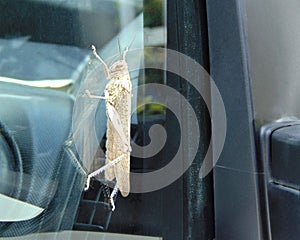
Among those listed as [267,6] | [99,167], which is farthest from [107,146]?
[267,6]

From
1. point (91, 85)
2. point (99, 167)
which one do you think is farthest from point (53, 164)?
point (91, 85)

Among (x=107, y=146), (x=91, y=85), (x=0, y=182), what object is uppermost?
(x=91, y=85)

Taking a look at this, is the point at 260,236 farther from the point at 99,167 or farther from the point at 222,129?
the point at 99,167

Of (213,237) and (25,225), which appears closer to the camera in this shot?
(25,225)

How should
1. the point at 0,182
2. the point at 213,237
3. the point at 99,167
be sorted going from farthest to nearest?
the point at 213,237 < the point at 99,167 < the point at 0,182

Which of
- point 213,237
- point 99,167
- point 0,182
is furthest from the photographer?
point 213,237

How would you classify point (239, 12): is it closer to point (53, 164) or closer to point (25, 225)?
point (53, 164)

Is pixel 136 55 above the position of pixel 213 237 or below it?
above
